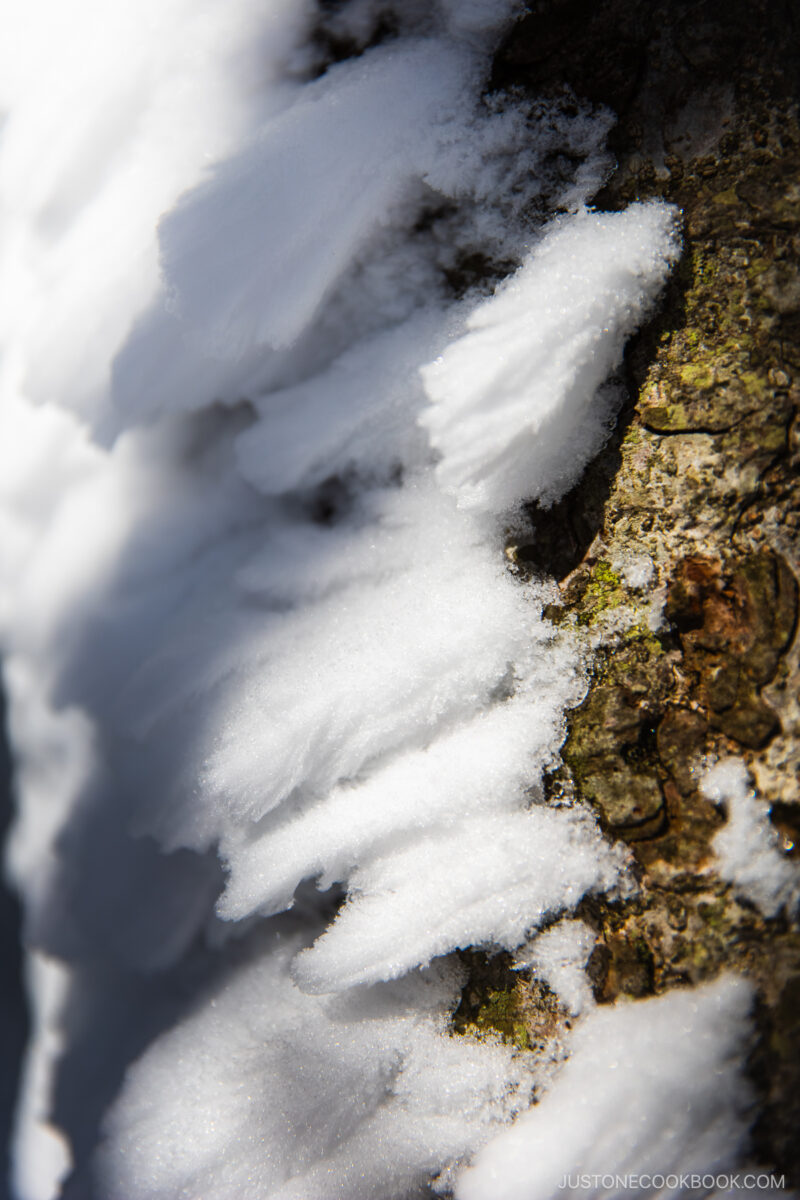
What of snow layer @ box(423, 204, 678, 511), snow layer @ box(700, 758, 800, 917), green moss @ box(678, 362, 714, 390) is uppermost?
snow layer @ box(423, 204, 678, 511)

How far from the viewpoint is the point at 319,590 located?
2.61 ft

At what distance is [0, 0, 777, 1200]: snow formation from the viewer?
661 millimetres

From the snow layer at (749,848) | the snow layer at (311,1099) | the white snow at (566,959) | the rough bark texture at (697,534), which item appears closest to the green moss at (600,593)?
the rough bark texture at (697,534)

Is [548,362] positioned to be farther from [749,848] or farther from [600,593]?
[749,848]

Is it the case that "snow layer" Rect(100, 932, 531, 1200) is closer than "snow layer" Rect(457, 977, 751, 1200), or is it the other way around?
"snow layer" Rect(457, 977, 751, 1200)

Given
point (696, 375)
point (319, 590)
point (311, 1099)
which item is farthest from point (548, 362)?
point (311, 1099)

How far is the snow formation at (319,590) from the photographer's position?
0.66 m

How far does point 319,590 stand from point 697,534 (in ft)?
1.38

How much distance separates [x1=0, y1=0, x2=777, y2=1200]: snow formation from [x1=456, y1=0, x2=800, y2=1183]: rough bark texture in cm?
3

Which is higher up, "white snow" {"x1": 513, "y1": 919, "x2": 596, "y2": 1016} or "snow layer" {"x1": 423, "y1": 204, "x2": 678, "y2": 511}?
"snow layer" {"x1": 423, "y1": 204, "x2": 678, "y2": 511}

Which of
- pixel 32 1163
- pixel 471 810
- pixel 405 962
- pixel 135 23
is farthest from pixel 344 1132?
pixel 135 23

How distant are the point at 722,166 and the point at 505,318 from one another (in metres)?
0.25

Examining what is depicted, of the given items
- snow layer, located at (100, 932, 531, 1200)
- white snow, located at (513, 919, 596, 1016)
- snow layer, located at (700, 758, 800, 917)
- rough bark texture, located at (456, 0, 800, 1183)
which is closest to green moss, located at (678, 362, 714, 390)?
rough bark texture, located at (456, 0, 800, 1183)

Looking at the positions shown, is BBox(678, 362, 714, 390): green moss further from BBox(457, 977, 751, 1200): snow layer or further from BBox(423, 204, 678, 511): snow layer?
BBox(457, 977, 751, 1200): snow layer
